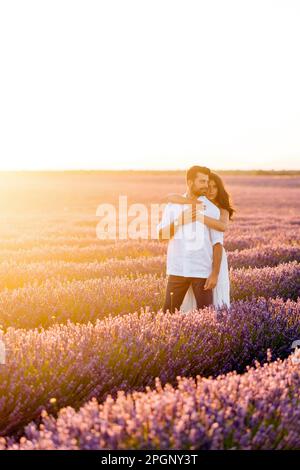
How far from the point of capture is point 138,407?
7.12ft

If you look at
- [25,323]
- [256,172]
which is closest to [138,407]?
[25,323]

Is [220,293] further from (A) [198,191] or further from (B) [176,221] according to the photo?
(A) [198,191]

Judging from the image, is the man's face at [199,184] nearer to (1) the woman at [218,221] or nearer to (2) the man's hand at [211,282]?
(1) the woman at [218,221]

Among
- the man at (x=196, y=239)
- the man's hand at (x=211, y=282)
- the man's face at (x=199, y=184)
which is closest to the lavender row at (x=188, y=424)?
the man's hand at (x=211, y=282)

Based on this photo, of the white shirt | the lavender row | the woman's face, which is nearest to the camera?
the lavender row

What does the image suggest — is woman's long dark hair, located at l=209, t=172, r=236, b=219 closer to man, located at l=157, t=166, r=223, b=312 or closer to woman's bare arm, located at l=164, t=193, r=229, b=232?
man, located at l=157, t=166, r=223, b=312

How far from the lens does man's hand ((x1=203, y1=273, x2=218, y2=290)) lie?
479 centimetres

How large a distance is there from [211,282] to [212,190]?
816 millimetres

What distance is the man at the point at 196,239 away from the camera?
4.83m

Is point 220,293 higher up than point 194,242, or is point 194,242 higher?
point 194,242

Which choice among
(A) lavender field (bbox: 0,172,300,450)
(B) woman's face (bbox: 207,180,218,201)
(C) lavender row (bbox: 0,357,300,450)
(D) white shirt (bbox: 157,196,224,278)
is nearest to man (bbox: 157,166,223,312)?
(D) white shirt (bbox: 157,196,224,278)

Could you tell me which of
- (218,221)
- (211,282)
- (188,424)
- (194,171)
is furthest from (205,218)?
(188,424)

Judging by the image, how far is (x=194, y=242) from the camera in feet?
16.1
